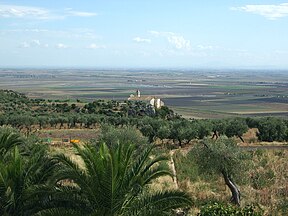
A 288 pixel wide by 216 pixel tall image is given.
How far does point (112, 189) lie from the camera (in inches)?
→ 387

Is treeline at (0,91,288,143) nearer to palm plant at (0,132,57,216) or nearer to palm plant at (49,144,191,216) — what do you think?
palm plant at (0,132,57,216)

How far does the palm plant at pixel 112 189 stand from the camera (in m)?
10.0

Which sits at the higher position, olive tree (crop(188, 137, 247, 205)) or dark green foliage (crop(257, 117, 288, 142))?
olive tree (crop(188, 137, 247, 205))

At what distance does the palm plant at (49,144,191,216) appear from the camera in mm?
10023

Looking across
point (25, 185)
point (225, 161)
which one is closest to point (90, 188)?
point (25, 185)

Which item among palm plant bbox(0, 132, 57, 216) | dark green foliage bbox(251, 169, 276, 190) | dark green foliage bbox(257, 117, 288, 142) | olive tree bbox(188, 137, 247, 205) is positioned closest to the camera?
palm plant bbox(0, 132, 57, 216)

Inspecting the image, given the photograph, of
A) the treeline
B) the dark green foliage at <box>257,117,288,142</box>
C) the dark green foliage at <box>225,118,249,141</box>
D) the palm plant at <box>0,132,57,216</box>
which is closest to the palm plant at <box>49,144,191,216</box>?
the palm plant at <box>0,132,57,216</box>

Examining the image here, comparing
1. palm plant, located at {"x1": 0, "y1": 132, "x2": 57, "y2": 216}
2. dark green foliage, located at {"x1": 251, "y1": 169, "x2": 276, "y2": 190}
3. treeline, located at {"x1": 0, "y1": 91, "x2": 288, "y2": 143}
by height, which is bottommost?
treeline, located at {"x1": 0, "y1": 91, "x2": 288, "y2": 143}

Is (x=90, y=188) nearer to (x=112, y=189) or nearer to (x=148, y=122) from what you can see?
(x=112, y=189)

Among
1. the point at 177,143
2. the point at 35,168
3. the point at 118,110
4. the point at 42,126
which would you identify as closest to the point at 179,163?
the point at 177,143

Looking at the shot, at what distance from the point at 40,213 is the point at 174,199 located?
133 inches

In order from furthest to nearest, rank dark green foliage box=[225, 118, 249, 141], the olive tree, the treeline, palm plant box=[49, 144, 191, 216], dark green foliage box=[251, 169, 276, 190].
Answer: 1. dark green foliage box=[225, 118, 249, 141]
2. the treeline
3. dark green foliage box=[251, 169, 276, 190]
4. the olive tree
5. palm plant box=[49, 144, 191, 216]

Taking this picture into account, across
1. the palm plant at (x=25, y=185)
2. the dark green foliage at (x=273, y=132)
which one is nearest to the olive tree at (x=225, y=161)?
the palm plant at (x=25, y=185)

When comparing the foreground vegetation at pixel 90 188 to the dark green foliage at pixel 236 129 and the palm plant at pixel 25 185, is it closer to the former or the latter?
the palm plant at pixel 25 185
